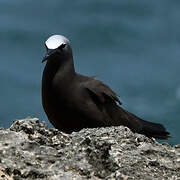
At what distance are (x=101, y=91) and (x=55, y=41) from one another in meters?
0.89

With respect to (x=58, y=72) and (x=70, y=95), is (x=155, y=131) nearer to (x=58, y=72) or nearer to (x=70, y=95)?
(x=70, y=95)

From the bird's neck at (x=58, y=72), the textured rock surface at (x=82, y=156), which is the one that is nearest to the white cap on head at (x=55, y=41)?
the bird's neck at (x=58, y=72)

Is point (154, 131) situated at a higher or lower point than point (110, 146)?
higher

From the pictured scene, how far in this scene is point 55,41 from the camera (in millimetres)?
5371

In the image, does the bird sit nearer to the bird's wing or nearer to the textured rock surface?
the bird's wing

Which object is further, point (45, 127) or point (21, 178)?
point (45, 127)

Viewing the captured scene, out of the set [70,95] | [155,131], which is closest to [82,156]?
[70,95]

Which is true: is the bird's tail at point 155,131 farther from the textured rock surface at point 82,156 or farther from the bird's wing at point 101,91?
the textured rock surface at point 82,156

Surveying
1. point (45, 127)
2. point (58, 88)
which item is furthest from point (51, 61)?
point (45, 127)

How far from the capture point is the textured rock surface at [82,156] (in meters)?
2.38

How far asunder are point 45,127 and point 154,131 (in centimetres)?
373

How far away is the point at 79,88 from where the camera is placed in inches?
216

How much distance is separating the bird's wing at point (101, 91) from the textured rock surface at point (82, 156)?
2.72m

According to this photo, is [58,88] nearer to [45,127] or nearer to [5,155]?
[45,127]
